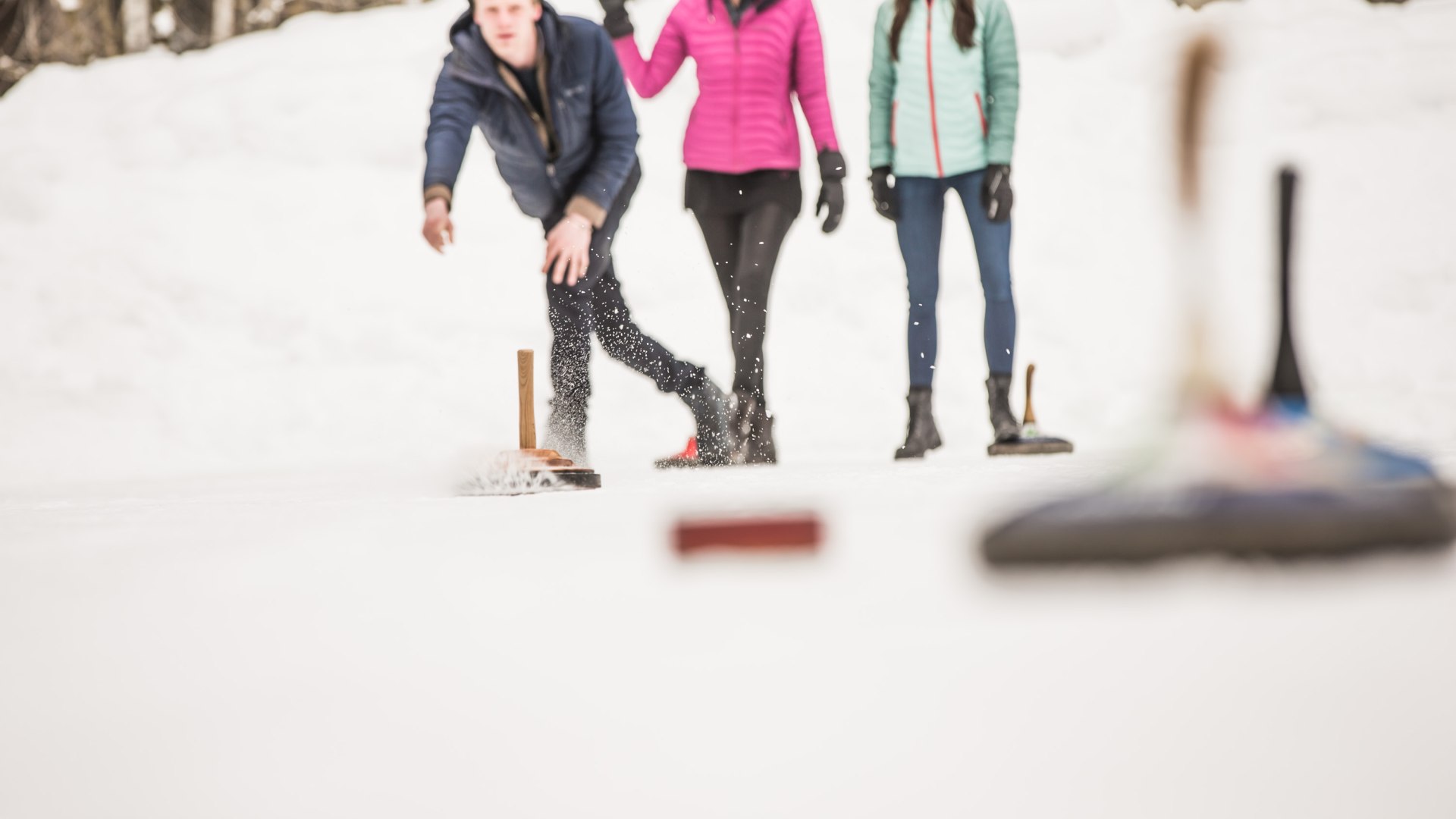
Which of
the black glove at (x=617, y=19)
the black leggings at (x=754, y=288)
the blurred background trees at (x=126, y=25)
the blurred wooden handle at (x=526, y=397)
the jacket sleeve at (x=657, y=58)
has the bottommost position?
the blurred wooden handle at (x=526, y=397)

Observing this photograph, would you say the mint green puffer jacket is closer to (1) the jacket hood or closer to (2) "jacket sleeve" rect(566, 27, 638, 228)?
(2) "jacket sleeve" rect(566, 27, 638, 228)

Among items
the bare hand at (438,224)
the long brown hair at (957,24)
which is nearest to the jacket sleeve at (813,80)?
the long brown hair at (957,24)

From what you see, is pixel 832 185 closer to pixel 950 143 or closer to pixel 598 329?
pixel 950 143

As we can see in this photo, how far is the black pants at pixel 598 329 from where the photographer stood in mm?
3619

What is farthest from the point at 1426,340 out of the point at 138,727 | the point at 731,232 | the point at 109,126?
the point at 109,126

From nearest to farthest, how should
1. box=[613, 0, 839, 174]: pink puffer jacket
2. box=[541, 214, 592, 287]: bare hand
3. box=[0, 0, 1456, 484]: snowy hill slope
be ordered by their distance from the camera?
box=[541, 214, 592, 287]: bare hand < box=[613, 0, 839, 174]: pink puffer jacket < box=[0, 0, 1456, 484]: snowy hill slope

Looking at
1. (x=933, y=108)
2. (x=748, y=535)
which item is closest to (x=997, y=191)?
(x=933, y=108)

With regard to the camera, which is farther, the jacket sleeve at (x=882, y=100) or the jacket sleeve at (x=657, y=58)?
the jacket sleeve at (x=657, y=58)

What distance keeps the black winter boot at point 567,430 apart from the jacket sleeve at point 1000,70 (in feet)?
→ 5.17

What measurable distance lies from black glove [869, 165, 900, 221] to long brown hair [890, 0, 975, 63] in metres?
0.37

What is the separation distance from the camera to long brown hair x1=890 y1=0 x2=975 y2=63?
3.89 m

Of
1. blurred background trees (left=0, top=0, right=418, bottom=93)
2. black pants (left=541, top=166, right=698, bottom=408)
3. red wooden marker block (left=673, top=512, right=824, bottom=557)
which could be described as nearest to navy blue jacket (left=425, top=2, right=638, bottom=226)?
black pants (left=541, top=166, right=698, bottom=408)

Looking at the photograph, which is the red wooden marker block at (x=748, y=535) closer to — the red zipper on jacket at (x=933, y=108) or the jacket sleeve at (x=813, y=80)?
the red zipper on jacket at (x=933, y=108)

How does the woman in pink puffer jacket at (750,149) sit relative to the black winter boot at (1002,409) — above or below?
A: above
